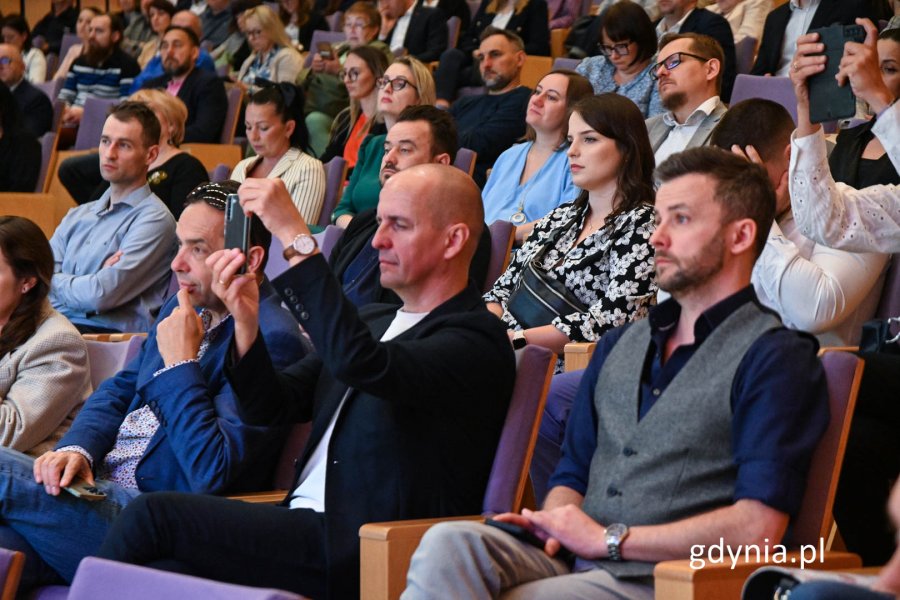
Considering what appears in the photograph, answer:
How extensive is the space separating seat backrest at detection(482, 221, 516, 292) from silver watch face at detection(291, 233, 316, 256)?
1.43m

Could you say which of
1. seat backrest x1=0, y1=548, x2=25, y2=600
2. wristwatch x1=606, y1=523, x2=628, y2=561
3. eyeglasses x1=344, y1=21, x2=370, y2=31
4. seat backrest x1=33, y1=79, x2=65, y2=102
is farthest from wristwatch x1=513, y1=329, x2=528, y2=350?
seat backrest x1=33, y1=79, x2=65, y2=102

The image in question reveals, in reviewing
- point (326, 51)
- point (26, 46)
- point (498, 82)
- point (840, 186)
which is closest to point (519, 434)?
point (840, 186)

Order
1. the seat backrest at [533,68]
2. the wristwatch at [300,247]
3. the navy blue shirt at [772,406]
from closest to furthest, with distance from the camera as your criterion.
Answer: the navy blue shirt at [772,406] → the wristwatch at [300,247] → the seat backrest at [533,68]

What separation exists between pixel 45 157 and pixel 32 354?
3.69 metres

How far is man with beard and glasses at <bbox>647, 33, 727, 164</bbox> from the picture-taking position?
3.97m

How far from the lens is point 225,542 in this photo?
2.17 metres

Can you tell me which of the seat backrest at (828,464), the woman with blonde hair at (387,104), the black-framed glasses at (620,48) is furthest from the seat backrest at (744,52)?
the seat backrest at (828,464)

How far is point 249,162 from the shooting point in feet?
17.2

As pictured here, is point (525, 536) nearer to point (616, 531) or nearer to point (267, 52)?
point (616, 531)

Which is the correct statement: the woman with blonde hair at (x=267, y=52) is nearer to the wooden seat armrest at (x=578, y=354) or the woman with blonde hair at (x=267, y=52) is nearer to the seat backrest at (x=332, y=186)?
the seat backrest at (x=332, y=186)

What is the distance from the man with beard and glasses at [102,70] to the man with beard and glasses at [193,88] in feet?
3.37

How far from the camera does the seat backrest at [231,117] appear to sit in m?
6.74

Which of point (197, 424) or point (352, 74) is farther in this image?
point (352, 74)

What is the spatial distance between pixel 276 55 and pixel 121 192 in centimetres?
348
